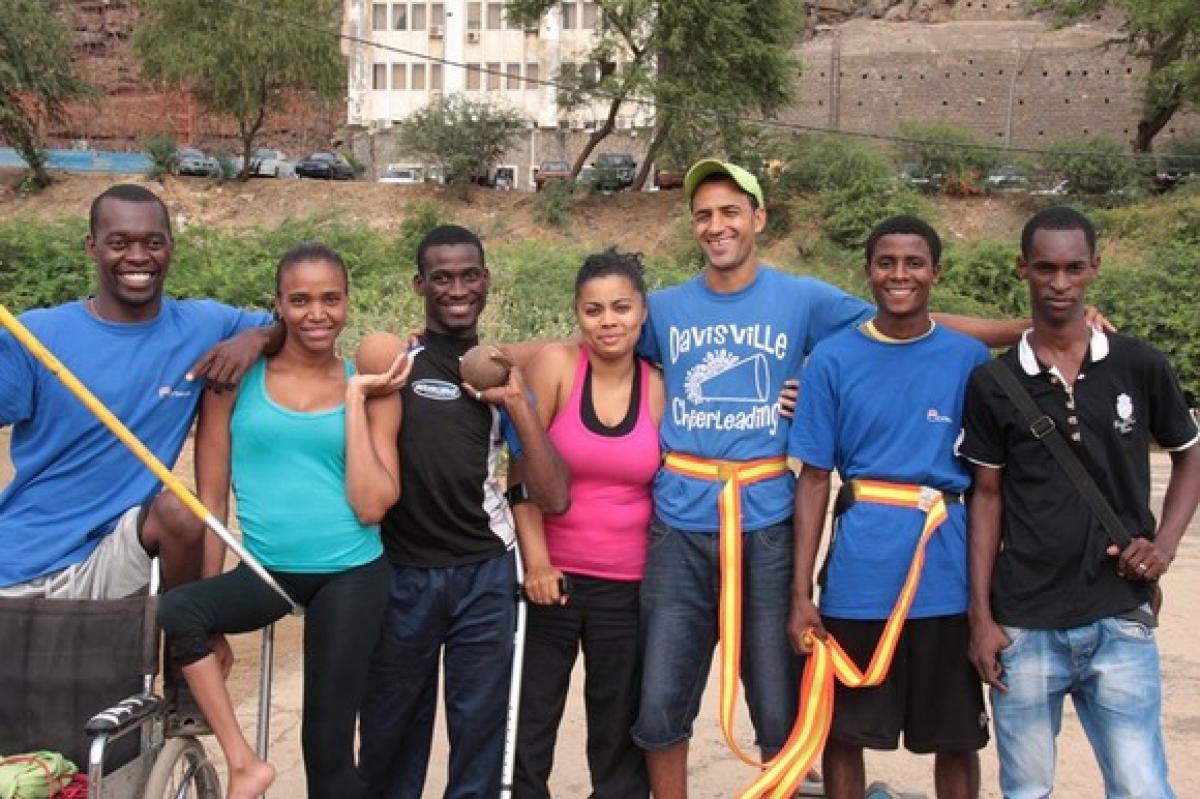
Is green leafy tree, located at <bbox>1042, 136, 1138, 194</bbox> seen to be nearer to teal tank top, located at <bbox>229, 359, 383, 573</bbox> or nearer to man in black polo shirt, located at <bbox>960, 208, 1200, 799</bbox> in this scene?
man in black polo shirt, located at <bbox>960, 208, 1200, 799</bbox>

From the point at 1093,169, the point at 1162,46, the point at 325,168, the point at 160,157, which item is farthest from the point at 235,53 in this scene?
the point at 1162,46

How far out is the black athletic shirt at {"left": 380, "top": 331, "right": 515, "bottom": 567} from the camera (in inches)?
133

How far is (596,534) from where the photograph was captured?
349 cm

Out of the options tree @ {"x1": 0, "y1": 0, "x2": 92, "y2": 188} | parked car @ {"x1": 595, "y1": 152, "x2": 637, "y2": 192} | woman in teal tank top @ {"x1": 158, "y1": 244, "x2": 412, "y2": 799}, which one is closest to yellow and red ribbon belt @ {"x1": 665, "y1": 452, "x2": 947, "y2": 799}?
woman in teal tank top @ {"x1": 158, "y1": 244, "x2": 412, "y2": 799}

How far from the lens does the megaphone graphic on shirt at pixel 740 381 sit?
3422mm

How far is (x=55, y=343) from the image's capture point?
3195 mm

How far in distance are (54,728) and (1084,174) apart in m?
31.4

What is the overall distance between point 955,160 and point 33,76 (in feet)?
78.2

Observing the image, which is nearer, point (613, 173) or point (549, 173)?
point (613, 173)

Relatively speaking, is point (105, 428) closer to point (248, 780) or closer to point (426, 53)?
point (248, 780)

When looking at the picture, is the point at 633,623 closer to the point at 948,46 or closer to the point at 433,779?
the point at 433,779

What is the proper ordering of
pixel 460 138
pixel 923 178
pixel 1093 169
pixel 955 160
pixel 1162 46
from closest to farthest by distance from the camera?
pixel 1093 169 → pixel 955 160 → pixel 923 178 → pixel 1162 46 → pixel 460 138

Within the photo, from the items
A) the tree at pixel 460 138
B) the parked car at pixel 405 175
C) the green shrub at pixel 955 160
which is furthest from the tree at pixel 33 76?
the green shrub at pixel 955 160

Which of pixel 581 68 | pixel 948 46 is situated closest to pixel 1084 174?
pixel 581 68
